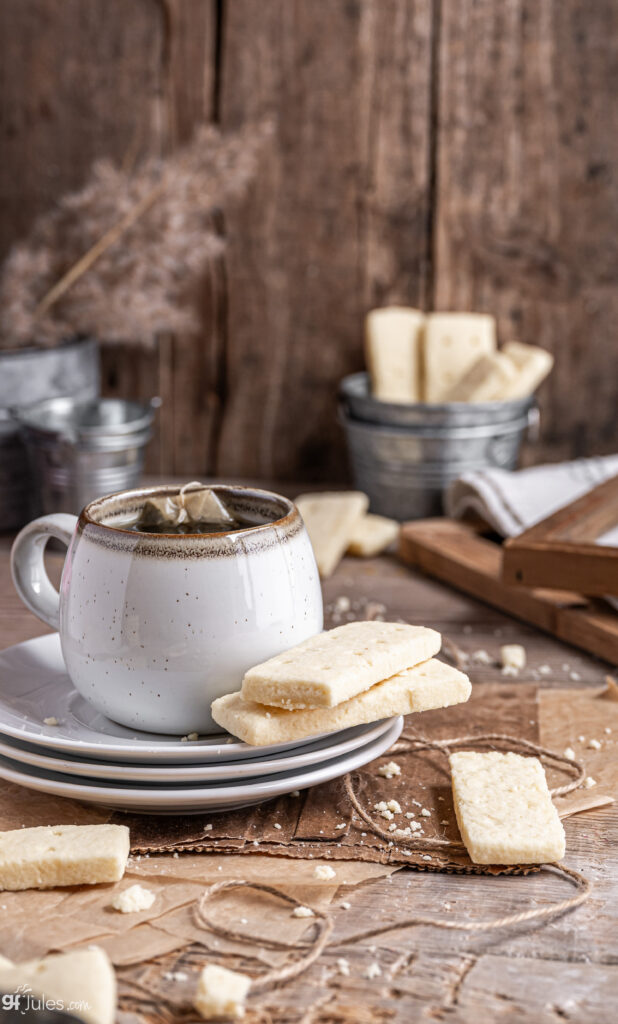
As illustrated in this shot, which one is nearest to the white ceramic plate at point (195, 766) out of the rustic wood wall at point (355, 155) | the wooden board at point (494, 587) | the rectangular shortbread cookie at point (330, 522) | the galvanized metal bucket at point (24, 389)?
the wooden board at point (494, 587)

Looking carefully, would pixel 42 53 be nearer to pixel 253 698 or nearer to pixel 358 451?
pixel 358 451

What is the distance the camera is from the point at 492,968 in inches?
23.9

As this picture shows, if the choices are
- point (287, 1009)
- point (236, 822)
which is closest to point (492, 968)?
point (287, 1009)

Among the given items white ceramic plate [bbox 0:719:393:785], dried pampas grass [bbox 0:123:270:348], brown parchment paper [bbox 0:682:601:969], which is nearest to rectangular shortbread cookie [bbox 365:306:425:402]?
dried pampas grass [bbox 0:123:270:348]

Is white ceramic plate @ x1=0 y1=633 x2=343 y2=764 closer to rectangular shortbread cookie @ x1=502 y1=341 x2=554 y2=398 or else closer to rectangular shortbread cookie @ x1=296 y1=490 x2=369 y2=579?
rectangular shortbread cookie @ x1=296 y1=490 x2=369 y2=579

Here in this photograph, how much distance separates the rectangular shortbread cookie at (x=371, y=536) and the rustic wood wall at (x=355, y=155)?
0.34 meters

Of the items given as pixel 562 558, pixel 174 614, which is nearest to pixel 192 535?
pixel 174 614

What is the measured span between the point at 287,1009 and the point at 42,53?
1542mm

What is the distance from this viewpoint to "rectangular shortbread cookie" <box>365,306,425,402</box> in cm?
Answer: 158

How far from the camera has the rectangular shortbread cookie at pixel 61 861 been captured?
0.67 metres

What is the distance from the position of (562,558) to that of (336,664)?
19.0 inches

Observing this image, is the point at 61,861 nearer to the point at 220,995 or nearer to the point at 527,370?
the point at 220,995

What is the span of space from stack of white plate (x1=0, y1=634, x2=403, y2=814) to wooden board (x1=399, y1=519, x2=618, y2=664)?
0.39 m

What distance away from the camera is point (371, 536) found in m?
1.46
